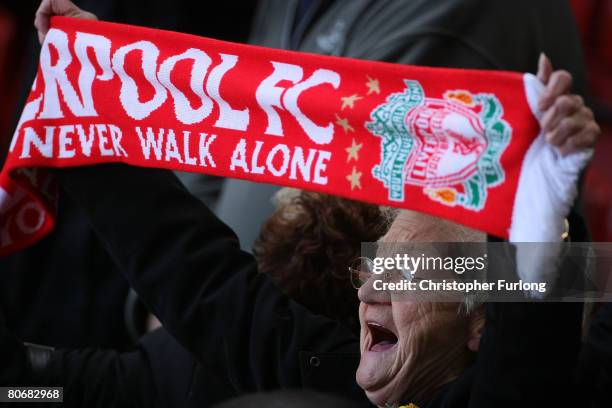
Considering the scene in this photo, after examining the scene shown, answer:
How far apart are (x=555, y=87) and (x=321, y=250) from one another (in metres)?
0.62

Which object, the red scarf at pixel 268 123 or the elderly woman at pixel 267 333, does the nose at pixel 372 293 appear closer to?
the elderly woman at pixel 267 333

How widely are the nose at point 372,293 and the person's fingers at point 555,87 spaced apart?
0.36m

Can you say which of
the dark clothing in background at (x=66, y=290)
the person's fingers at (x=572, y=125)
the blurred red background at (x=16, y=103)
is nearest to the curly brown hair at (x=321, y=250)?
the person's fingers at (x=572, y=125)

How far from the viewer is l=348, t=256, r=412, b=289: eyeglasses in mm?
1289

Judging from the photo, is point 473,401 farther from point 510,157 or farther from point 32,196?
point 32,196

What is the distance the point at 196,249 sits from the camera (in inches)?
58.7

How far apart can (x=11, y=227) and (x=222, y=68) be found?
18.7 inches

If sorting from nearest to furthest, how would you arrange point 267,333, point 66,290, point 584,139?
1. point 584,139
2. point 267,333
3. point 66,290

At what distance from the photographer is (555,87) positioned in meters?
1.04

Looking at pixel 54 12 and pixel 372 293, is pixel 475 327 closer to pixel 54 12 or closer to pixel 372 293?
pixel 372 293

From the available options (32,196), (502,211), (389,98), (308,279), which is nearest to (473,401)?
(502,211)

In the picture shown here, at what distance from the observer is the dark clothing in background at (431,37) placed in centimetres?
211

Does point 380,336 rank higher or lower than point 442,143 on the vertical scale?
lower

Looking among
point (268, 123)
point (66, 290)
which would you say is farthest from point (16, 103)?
point (268, 123)
